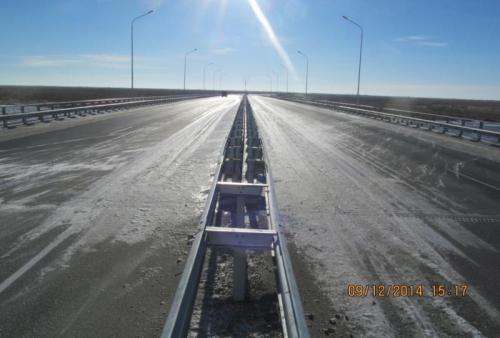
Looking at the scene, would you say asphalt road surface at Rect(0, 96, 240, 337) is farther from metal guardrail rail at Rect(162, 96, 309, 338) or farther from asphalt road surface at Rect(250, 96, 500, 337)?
asphalt road surface at Rect(250, 96, 500, 337)

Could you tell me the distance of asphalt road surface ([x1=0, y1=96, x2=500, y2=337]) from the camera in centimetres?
431

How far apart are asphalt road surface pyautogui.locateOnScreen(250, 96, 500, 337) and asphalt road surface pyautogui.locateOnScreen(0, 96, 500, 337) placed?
24mm

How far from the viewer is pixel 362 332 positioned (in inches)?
159

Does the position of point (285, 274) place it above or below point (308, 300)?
above

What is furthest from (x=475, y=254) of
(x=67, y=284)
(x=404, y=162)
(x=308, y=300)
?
(x=404, y=162)

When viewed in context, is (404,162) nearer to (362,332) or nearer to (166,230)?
(166,230)

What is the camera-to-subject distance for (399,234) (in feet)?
22.7

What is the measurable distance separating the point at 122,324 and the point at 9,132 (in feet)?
67.0
